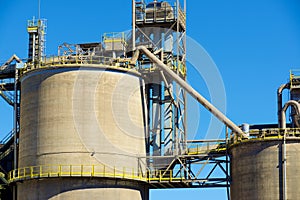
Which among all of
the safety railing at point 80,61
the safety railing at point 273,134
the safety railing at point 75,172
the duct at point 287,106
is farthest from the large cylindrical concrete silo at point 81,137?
the duct at point 287,106

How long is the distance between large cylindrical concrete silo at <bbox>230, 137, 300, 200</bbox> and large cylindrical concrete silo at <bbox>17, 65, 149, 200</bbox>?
9653 millimetres

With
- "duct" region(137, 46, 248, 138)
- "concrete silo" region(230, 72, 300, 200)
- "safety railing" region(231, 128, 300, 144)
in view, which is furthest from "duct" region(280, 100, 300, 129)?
"duct" region(137, 46, 248, 138)

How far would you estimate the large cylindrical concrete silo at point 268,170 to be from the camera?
5816cm

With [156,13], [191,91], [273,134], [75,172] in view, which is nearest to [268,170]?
[273,134]

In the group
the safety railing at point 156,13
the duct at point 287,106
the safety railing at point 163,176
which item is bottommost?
the safety railing at point 163,176

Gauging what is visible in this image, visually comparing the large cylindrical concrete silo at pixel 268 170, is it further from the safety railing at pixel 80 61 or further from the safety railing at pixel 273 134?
the safety railing at pixel 80 61

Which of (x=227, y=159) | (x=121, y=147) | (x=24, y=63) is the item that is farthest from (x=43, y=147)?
(x=227, y=159)

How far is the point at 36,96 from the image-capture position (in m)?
66.4

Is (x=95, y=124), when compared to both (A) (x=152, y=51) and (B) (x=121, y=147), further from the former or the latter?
(A) (x=152, y=51)

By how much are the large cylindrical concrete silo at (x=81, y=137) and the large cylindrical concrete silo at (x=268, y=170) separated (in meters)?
9.65

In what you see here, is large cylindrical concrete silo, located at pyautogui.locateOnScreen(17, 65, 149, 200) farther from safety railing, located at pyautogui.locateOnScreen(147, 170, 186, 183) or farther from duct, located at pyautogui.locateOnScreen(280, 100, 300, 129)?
duct, located at pyautogui.locateOnScreen(280, 100, 300, 129)

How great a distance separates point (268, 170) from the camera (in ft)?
194

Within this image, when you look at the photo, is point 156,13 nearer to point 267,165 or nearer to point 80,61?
point 80,61

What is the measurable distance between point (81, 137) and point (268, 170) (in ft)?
52.4
